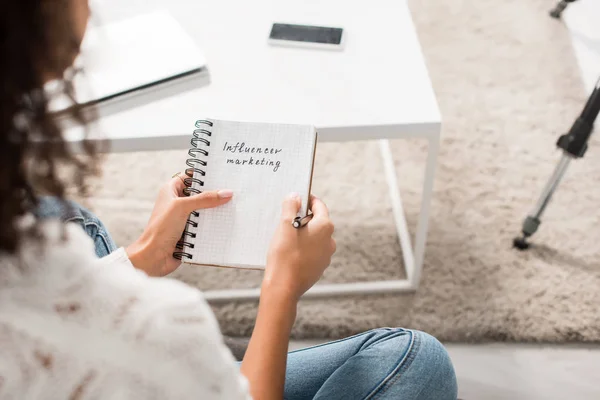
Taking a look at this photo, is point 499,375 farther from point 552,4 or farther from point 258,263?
point 552,4

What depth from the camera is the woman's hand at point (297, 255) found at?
2.15 feet

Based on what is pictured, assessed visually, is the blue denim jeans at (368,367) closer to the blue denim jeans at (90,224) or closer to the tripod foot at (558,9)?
the blue denim jeans at (90,224)

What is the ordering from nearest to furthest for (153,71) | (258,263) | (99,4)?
(258,263) → (153,71) → (99,4)

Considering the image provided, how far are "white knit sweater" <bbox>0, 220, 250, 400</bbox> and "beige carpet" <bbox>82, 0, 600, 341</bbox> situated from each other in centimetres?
81

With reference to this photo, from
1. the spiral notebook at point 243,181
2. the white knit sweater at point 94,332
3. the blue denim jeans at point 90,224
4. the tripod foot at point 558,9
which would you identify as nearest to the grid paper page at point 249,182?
the spiral notebook at point 243,181

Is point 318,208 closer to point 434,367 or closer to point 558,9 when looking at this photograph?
point 434,367

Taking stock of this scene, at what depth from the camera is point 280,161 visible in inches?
31.0

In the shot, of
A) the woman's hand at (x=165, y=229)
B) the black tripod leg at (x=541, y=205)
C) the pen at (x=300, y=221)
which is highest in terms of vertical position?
the pen at (x=300, y=221)

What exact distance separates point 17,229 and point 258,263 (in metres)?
0.42

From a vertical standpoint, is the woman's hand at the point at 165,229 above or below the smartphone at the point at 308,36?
below

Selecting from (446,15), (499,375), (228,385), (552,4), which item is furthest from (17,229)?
(552,4)

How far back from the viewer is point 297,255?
0.68 m

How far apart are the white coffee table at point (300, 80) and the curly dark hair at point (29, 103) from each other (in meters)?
0.53

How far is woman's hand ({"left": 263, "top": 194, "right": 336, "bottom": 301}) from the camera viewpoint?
655mm
